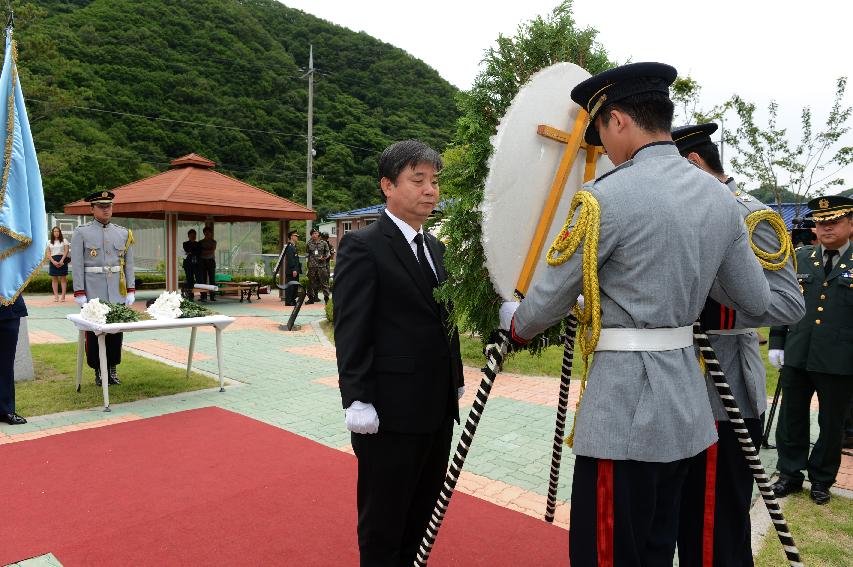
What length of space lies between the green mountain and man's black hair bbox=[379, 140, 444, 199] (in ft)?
105

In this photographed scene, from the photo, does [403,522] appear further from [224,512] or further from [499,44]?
[499,44]

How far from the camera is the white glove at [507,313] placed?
1.92 metres

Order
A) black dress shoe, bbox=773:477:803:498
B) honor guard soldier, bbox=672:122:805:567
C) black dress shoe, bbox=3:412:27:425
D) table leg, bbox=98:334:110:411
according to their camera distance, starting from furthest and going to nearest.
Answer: table leg, bbox=98:334:110:411
black dress shoe, bbox=3:412:27:425
black dress shoe, bbox=773:477:803:498
honor guard soldier, bbox=672:122:805:567

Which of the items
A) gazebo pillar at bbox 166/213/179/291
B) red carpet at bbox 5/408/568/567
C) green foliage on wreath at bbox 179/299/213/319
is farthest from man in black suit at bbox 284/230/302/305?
red carpet at bbox 5/408/568/567

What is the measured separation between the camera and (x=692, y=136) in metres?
2.50

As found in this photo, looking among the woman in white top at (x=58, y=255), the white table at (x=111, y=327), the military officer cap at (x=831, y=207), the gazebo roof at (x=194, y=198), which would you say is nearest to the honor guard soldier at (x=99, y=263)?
the white table at (x=111, y=327)

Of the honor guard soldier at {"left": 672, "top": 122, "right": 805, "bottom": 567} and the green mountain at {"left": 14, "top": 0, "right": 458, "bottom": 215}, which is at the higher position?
the green mountain at {"left": 14, "top": 0, "right": 458, "bottom": 215}

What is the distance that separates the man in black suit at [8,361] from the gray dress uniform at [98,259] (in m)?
1.02

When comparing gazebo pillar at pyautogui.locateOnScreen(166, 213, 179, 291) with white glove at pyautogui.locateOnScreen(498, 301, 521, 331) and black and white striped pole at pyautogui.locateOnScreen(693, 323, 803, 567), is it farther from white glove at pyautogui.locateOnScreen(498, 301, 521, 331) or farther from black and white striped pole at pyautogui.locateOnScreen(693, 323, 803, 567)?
black and white striped pole at pyautogui.locateOnScreen(693, 323, 803, 567)

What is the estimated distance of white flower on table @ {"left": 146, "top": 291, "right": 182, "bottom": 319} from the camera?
20.0 ft

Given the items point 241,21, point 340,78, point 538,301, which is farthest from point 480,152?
point 241,21

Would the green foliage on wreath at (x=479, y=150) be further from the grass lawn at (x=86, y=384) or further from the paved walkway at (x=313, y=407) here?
the grass lawn at (x=86, y=384)

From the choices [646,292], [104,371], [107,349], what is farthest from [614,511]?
[107,349]

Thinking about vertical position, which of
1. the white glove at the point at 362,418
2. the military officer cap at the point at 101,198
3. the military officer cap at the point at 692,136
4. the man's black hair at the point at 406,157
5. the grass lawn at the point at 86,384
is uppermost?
the military officer cap at the point at 692,136
